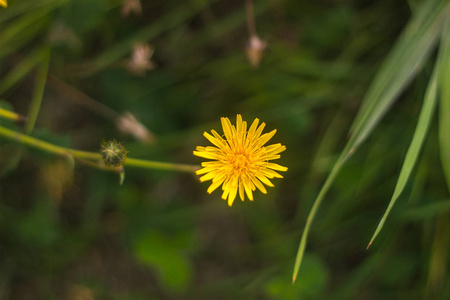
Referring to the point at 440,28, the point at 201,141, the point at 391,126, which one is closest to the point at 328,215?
the point at 391,126

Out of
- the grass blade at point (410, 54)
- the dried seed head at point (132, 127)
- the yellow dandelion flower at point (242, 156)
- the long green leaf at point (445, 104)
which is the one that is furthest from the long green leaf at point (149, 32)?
the long green leaf at point (445, 104)

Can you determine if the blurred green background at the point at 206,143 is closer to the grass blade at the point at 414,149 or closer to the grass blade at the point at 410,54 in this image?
the grass blade at the point at 410,54

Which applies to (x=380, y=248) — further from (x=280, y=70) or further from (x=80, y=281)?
(x=80, y=281)

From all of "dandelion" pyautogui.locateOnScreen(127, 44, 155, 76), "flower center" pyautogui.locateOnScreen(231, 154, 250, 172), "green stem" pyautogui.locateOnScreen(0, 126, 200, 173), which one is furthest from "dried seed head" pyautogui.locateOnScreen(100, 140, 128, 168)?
"dandelion" pyautogui.locateOnScreen(127, 44, 155, 76)

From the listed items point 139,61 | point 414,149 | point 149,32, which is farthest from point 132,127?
point 414,149

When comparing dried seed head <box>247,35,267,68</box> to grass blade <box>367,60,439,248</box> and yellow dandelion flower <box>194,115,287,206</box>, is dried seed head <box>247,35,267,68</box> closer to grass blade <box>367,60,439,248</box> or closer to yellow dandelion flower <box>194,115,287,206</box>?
yellow dandelion flower <box>194,115,287,206</box>
